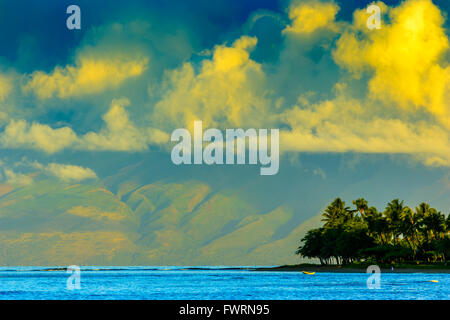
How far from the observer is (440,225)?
170m

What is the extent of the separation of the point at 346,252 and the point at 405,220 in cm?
2919

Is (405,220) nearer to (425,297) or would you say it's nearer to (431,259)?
(431,259)
